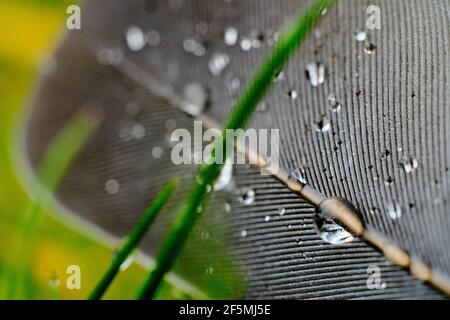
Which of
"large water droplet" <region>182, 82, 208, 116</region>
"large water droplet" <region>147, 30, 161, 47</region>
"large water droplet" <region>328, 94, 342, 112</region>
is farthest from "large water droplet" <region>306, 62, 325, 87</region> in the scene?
"large water droplet" <region>147, 30, 161, 47</region>

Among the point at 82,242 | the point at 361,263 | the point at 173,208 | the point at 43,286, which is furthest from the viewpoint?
the point at 82,242

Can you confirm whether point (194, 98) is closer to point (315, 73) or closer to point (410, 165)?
point (315, 73)

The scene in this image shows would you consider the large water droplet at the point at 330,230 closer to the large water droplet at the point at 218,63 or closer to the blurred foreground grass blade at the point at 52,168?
the large water droplet at the point at 218,63

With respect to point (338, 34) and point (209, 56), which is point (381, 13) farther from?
point (209, 56)

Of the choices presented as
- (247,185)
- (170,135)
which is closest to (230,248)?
(247,185)

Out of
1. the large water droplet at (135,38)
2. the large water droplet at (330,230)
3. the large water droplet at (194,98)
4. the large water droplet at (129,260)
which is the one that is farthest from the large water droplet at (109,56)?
the large water droplet at (330,230)

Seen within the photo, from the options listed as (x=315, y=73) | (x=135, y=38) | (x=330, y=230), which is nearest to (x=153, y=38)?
(x=135, y=38)
